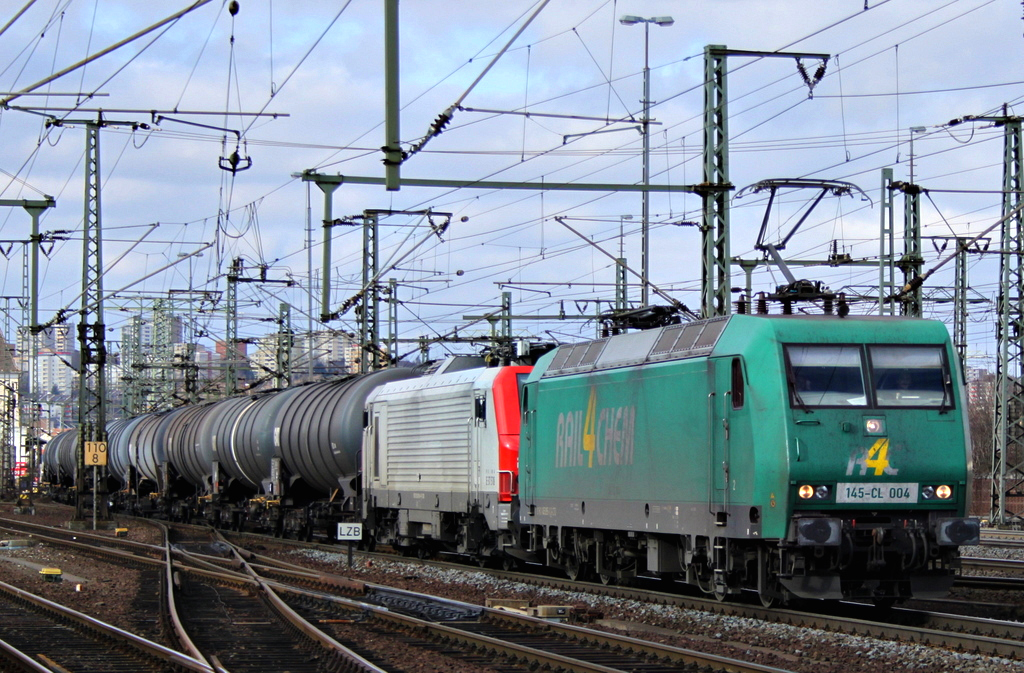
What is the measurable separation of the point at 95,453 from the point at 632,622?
25438mm

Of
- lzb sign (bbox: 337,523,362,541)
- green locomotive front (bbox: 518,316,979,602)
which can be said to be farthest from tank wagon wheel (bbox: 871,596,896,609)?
lzb sign (bbox: 337,523,362,541)

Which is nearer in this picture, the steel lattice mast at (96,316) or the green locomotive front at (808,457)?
the green locomotive front at (808,457)

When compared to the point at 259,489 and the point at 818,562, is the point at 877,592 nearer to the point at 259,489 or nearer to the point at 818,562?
the point at 818,562

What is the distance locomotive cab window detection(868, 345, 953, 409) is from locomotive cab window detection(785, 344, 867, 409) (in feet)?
0.69

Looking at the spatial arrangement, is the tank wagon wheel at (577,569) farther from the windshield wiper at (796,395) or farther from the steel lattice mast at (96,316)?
the steel lattice mast at (96,316)

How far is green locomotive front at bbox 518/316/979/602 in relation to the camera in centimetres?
1454

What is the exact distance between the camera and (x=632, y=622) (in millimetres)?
15898

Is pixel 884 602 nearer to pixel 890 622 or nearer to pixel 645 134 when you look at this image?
pixel 890 622

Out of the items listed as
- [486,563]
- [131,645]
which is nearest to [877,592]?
[131,645]

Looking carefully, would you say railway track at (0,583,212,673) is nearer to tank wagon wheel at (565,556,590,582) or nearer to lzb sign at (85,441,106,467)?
tank wagon wheel at (565,556,590,582)

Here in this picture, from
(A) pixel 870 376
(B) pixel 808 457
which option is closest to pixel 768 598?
(B) pixel 808 457

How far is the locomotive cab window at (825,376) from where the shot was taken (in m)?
14.8

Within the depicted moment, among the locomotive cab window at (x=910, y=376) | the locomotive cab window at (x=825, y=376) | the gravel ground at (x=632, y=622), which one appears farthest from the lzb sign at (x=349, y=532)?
the locomotive cab window at (x=910, y=376)

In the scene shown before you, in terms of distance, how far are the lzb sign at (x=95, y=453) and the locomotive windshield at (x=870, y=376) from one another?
2703 cm
